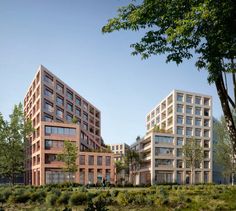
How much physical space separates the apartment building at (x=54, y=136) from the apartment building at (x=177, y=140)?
15.6 meters

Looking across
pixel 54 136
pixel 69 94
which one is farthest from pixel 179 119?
pixel 54 136

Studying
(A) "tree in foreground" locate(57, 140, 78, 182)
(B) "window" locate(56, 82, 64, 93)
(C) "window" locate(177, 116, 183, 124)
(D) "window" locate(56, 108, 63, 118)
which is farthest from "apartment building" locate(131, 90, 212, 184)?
(A) "tree in foreground" locate(57, 140, 78, 182)

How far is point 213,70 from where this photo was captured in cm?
1159

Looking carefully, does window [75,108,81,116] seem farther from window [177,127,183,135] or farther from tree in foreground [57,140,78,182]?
window [177,127,183,135]

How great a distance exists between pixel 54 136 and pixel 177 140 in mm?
38694

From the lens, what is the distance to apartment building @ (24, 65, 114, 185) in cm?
6331

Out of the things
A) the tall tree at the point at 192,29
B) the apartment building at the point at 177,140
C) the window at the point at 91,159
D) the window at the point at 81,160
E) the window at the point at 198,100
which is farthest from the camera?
the window at the point at 198,100

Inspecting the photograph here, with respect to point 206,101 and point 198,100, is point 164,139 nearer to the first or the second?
point 198,100

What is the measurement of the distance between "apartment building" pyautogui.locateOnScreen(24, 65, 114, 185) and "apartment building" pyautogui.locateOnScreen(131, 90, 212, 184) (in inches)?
615

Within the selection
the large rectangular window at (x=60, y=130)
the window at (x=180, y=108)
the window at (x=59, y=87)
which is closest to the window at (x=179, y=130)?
the window at (x=180, y=108)

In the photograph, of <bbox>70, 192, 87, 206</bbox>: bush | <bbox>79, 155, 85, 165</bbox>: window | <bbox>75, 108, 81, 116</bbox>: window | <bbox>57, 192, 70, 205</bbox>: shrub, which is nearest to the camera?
<bbox>70, 192, 87, 206</bbox>: bush

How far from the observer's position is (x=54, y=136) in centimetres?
6469

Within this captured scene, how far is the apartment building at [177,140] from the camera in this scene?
267 ft

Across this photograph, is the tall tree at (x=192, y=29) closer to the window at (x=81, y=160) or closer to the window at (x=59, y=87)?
the window at (x=81, y=160)
